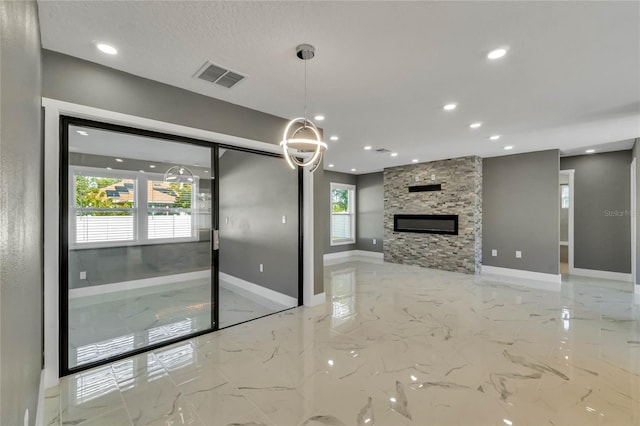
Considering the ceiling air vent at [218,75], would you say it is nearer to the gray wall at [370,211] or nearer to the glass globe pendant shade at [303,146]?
the glass globe pendant shade at [303,146]

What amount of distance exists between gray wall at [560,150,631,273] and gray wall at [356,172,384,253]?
14.9ft

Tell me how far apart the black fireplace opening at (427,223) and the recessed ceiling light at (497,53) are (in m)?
4.92

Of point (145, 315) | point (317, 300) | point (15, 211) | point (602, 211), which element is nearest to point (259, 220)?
point (317, 300)

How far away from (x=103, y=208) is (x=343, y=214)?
6.58m

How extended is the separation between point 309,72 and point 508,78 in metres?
1.94

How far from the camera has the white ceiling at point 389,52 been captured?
76.0 inches

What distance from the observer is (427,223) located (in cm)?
741

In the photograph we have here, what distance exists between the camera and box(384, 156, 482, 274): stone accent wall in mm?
6645

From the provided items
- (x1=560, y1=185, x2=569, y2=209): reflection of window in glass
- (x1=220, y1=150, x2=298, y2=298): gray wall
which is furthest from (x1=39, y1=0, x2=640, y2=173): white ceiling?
(x1=560, y1=185, x2=569, y2=209): reflection of window in glass

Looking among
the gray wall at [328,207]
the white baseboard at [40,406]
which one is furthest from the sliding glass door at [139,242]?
the gray wall at [328,207]

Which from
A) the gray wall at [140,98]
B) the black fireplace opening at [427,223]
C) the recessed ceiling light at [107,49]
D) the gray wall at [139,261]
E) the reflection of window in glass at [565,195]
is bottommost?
the gray wall at [139,261]

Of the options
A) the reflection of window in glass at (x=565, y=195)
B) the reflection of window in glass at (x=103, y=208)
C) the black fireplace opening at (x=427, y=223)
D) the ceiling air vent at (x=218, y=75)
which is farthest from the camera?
the reflection of window in glass at (x=565, y=195)

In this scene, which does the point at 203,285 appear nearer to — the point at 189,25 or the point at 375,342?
the point at 375,342

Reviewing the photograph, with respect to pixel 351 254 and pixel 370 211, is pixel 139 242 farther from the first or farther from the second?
pixel 370 211
